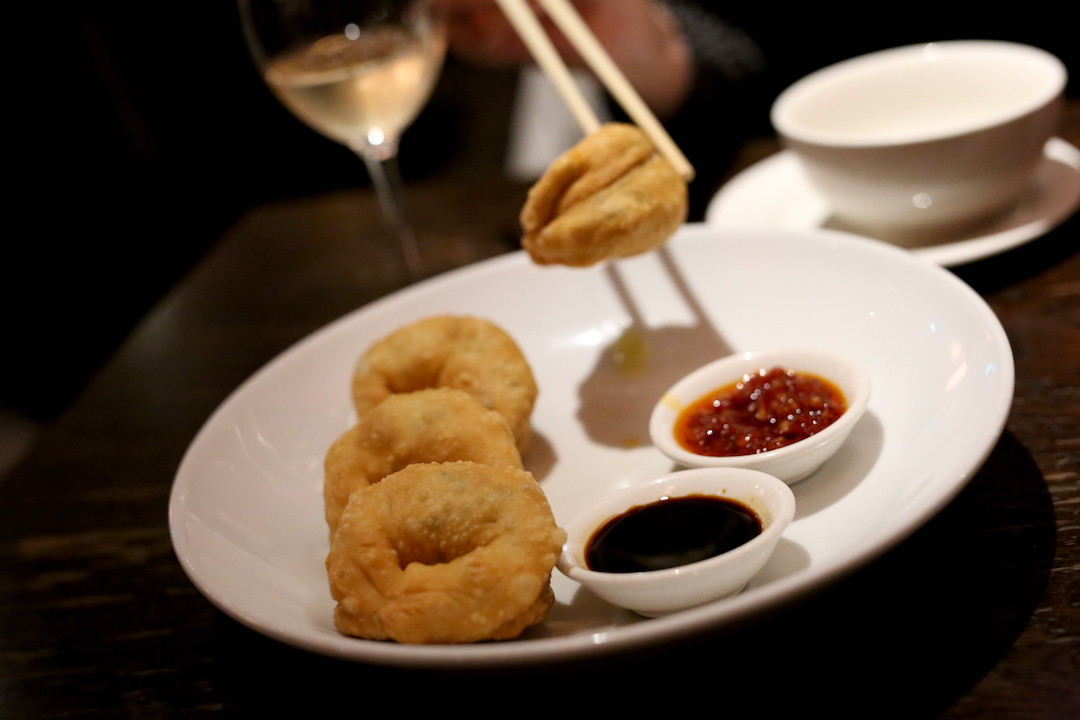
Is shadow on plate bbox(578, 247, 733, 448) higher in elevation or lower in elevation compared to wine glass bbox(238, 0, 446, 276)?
lower

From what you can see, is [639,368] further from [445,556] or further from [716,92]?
[716,92]

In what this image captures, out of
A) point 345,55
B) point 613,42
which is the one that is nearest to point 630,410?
point 345,55

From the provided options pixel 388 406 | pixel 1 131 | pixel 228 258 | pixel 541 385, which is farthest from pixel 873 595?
pixel 1 131

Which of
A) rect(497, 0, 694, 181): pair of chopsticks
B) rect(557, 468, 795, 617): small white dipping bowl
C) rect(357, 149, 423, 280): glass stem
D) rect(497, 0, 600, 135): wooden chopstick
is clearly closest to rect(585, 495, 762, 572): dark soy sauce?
rect(557, 468, 795, 617): small white dipping bowl

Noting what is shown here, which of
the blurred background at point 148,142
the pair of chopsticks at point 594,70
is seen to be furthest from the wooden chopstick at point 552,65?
the blurred background at point 148,142

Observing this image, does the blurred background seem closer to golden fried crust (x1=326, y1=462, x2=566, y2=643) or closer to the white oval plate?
the white oval plate

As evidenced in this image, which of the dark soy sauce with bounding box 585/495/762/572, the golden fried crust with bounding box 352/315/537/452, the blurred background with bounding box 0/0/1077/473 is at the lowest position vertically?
the blurred background with bounding box 0/0/1077/473

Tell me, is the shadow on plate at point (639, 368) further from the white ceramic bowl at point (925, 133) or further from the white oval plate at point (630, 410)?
the white ceramic bowl at point (925, 133)
